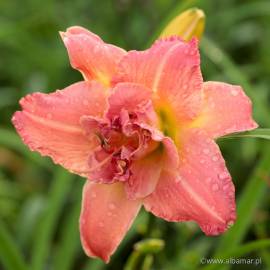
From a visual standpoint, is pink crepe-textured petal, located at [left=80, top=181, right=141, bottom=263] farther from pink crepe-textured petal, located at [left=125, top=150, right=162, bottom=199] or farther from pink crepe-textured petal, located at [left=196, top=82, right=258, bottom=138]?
pink crepe-textured petal, located at [left=196, top=82, right=258, bottom=138]

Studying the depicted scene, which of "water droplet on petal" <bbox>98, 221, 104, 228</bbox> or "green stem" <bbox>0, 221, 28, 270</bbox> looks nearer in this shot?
"water droplet on petal" <bbox>98, 221, 104, 228</bbox>

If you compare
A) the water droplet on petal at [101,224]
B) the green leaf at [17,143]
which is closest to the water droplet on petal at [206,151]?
the water droplet on petal at [101,224]

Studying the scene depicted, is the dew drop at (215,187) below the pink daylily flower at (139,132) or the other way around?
below

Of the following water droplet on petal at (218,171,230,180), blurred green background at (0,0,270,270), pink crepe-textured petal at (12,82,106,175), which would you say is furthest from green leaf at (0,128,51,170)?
water droplet on petal at (218,171,230,180)

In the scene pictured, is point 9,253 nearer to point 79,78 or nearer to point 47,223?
point 47,223

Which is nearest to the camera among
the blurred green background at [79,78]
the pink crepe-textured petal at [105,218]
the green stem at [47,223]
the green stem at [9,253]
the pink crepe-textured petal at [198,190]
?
the pink crepe-textured petal at [198,190]

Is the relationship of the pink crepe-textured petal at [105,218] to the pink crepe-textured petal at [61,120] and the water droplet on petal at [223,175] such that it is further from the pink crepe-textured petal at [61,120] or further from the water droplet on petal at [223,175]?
the water droplet on petal at [223,175]

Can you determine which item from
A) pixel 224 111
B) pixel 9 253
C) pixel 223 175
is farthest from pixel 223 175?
pixel 9 253

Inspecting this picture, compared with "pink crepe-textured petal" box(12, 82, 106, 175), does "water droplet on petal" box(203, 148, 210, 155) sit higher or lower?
lower
